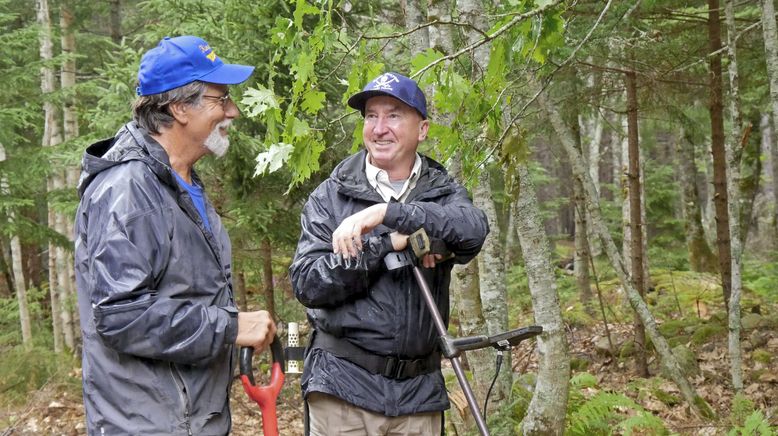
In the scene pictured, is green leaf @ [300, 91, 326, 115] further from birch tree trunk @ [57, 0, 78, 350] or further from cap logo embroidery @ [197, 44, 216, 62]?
birch tree trunk @ [57, 0, 78, 350]

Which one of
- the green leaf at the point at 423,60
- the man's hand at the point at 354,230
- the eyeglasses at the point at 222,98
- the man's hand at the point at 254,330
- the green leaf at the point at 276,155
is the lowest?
the man's hand at the point at 254,330

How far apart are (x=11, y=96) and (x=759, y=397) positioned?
11.2 meters

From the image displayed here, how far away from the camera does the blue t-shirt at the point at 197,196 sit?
291 centimetres

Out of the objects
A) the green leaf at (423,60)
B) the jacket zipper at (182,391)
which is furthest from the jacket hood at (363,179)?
the jacket zipper at (182,391)

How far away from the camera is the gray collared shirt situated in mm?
3658

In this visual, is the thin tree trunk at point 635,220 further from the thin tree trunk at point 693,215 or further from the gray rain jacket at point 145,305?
the gray rain jacket at point 145,305

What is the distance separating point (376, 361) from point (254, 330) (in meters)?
0.83

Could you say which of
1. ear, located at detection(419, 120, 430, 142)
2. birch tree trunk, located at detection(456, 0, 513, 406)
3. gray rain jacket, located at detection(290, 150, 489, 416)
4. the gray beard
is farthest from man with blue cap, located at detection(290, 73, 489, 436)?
birch tree trunk, located at detection(456, 0, 513, 406)

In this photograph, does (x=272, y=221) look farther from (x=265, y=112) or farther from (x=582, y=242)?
(x=582, y=242)

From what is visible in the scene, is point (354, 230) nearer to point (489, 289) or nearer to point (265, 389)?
point (265, 389)

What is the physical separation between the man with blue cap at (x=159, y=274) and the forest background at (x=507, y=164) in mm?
1240

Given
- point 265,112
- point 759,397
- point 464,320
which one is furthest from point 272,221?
point 759,397

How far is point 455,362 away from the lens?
9.71 ft

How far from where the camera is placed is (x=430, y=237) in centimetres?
335
